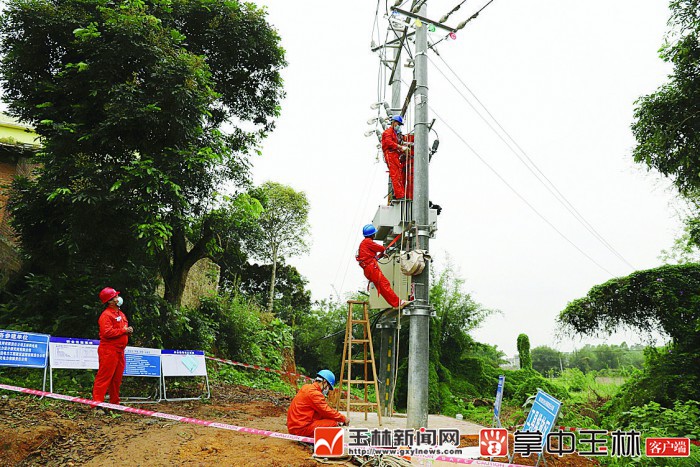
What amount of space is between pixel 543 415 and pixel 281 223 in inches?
888

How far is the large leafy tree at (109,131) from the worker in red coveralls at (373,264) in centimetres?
385

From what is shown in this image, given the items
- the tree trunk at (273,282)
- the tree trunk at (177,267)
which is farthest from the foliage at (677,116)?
the tree trunk at (273,282)

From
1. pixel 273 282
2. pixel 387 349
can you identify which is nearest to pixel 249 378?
pixel 387 349

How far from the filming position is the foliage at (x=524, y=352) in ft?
57.1

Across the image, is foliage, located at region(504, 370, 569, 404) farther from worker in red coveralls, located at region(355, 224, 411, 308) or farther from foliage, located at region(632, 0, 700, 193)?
worker in red coveralls, located at region(355, 224, 411, 308)

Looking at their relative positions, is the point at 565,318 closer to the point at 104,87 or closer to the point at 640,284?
the point at 640,284

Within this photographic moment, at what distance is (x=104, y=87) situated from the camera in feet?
30.4

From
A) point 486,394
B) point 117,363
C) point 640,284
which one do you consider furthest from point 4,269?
point 640,284

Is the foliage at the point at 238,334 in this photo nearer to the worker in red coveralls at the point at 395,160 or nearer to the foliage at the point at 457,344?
the foliage at the point at 457,344

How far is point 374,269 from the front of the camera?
7230mm

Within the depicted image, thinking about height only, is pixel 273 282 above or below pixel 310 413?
above

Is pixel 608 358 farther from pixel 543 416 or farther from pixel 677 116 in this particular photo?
pixel 543 416

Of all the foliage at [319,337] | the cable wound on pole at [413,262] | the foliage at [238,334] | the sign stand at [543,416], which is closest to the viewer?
the sign stand at [543,416]

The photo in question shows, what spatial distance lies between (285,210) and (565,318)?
16.2 meters
